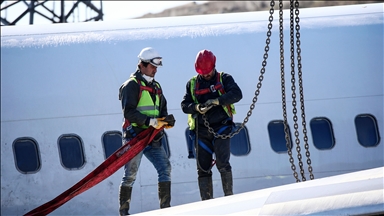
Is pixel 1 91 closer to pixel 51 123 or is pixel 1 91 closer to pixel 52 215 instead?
pixel 51 123

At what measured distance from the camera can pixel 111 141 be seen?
1091 cm

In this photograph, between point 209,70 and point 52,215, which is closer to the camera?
point 209,70

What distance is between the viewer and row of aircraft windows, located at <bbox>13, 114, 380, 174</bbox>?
10.9 meters

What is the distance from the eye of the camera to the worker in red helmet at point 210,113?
9.35 meters

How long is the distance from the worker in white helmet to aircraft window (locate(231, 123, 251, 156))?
1780 mm

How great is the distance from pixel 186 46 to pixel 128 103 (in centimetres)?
277

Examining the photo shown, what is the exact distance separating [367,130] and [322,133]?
677mm

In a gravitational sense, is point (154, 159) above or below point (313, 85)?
below

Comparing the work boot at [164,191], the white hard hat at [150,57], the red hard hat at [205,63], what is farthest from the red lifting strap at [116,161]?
the red hard hat at [205,63]

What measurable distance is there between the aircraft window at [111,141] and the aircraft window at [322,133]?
2836 millimetres

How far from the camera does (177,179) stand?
422 inches

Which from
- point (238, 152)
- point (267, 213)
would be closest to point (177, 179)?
point (238, 152)

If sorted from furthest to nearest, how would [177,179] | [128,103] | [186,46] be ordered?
1. [186,46]
2. [177,179]
3. [128,103]

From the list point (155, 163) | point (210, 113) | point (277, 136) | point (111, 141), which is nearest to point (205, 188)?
point (155, 163)
